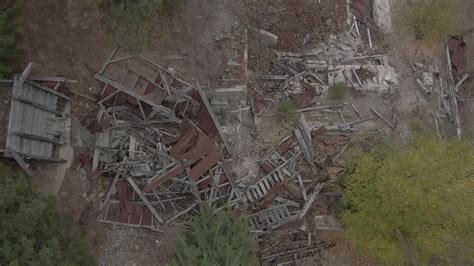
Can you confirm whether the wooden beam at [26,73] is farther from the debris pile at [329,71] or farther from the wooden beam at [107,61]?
the debris pile at [329,71]

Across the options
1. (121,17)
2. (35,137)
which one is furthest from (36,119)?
(121,17)

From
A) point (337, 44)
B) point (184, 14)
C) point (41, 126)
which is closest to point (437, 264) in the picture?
point (337, 44)

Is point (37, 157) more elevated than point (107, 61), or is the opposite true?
point (107, 61)

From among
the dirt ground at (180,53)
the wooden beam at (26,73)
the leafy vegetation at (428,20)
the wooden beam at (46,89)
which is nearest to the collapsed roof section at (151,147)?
the dirt ground at (180,53)

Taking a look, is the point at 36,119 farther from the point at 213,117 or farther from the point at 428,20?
the point at 428,20

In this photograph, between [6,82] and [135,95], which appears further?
[135,95]

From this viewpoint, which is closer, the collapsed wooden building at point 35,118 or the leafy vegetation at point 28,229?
the leafy vegetation at point 28,229
